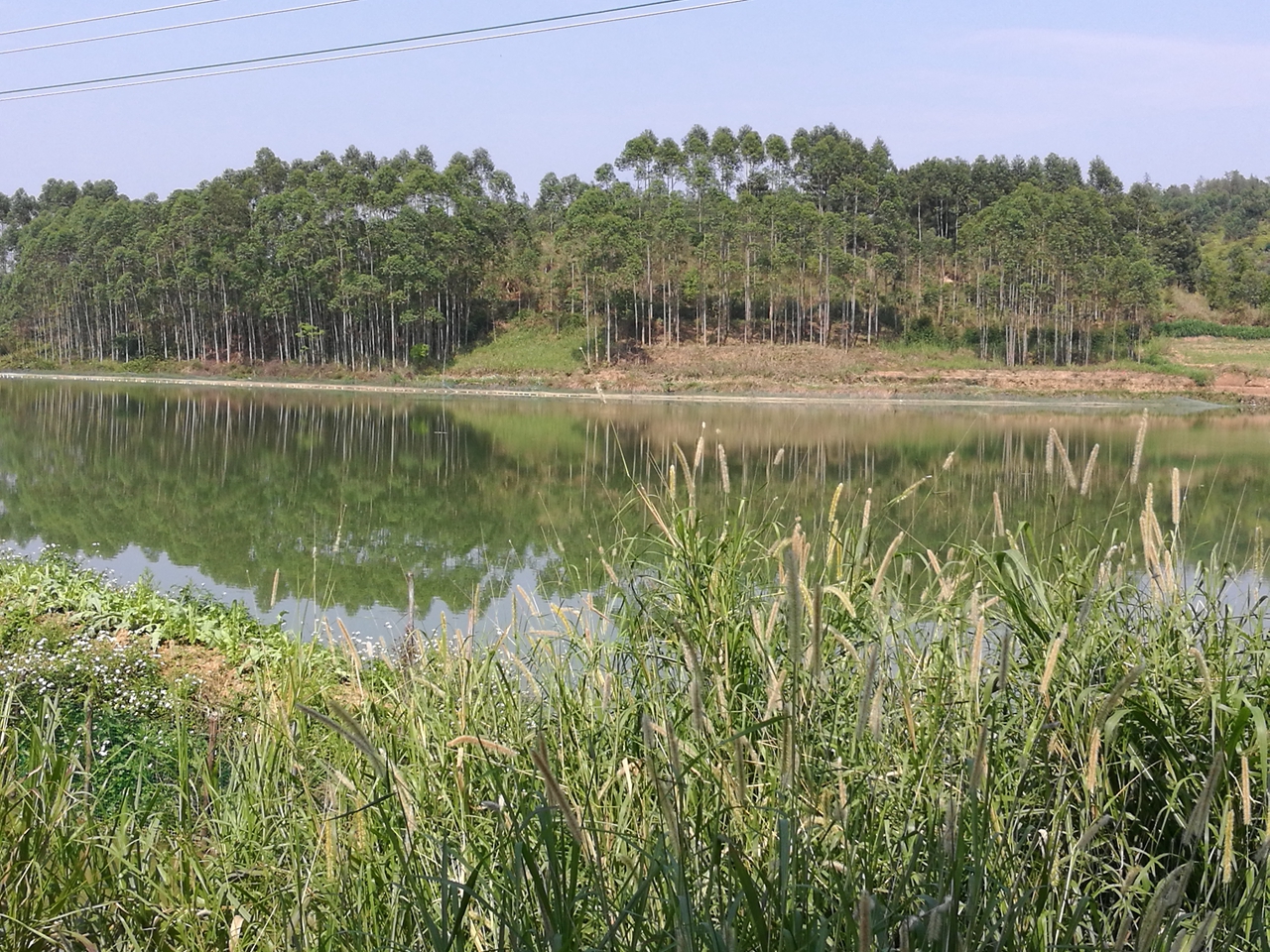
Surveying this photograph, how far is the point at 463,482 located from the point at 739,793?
1549cm

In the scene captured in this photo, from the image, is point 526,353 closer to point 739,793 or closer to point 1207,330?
point 1207,330

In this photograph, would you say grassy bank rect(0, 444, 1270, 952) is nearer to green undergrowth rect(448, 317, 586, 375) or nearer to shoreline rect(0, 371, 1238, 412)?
shoreline rect(0, 371, 1238, 412)

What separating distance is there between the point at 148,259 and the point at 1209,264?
54668 millimetres

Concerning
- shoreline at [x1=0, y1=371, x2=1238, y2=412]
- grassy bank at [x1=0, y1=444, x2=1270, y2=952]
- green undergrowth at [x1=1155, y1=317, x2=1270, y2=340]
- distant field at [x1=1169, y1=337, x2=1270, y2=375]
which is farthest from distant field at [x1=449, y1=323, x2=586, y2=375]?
grassy bank at [x1=0, y1=444, x2=1270, y2=952]

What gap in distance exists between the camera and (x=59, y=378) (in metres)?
50.4

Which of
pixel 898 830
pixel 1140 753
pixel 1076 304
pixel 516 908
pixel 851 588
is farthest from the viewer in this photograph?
pixel 1076 304

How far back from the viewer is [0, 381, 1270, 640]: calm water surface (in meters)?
7.45

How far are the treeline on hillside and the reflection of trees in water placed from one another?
16.0 metres

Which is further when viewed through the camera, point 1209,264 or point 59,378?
point 1209,264

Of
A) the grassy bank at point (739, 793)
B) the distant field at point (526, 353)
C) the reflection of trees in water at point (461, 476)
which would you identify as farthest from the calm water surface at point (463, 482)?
the distant field at point (526, 353)

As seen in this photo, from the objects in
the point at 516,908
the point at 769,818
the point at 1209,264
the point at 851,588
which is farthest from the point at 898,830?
the point at 1209,264

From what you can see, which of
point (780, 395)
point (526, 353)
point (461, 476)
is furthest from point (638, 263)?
point (461, 476)

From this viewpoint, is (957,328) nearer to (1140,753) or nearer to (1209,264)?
(1209,264)

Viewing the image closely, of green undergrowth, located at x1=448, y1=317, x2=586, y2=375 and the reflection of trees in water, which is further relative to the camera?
green undergrowth, located at x1=448, y1=317, x2=586, y2=375
